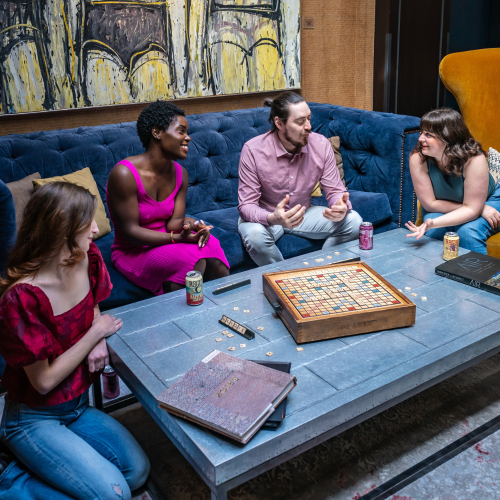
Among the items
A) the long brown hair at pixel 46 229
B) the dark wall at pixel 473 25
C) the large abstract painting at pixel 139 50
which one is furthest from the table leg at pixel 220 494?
the dark wall at pixel 473 25

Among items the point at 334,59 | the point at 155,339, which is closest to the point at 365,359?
the point at 155,339

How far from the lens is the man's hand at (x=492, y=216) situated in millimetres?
2324

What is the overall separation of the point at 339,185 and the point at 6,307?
182cm

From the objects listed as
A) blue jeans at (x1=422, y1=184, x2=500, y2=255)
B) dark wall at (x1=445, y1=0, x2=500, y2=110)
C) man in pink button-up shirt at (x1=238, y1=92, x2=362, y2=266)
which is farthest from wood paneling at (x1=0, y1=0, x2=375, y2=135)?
blue jeans at (x1=422, y1=184, x2=500, y2=255)

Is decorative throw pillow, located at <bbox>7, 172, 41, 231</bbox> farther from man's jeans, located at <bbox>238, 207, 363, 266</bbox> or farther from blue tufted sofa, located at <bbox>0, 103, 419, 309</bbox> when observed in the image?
man's jeans, located at <bbox>238, 207, 363, 266</bbox>

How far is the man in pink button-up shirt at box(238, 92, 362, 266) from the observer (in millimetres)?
2418

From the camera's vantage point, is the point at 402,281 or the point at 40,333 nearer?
Result: the point at 40,333

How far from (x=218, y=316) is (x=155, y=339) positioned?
214mm

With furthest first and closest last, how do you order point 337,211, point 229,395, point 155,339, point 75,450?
point 337,211
point 155,339
point 75,450
point 229,395

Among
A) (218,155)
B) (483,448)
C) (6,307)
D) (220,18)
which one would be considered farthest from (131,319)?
(220,18)

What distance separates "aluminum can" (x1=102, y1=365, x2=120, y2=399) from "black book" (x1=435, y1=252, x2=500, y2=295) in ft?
3.98

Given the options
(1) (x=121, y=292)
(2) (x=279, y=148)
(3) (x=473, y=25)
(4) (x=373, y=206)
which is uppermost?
(3) (x=473, y=25)

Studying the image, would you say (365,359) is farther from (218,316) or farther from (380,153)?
(380,153)

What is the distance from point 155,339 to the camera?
145cm
